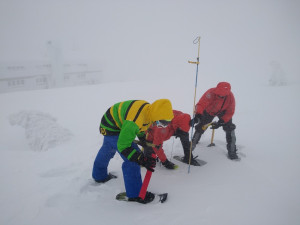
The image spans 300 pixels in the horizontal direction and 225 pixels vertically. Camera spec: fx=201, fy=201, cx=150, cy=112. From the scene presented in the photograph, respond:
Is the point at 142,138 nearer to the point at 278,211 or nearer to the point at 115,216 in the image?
the point at 115,216

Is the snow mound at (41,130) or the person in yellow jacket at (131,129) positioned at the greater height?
the person in yellow jacket at (131,129)

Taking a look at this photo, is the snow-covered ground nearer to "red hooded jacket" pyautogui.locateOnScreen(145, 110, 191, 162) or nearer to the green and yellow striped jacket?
"red hooded jacket" pyautogui.locateOnScreen(145, 110, 191, 162)

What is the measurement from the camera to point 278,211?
10.0 ft

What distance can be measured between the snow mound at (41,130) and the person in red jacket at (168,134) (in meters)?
3.14

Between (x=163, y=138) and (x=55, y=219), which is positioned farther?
(x=163, y=138)

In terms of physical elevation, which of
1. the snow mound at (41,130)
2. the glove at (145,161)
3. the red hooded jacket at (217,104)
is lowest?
the snow mound at (41,130)

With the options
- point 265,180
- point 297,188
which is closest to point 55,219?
point 265,180

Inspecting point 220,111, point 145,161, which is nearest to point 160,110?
point 145,161

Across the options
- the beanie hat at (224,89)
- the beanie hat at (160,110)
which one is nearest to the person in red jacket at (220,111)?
the beanie hat at (224,89)

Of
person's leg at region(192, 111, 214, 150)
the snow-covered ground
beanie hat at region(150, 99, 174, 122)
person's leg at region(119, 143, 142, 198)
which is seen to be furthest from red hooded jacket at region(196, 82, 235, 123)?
person's leg at region(119, 143, 142, 198)

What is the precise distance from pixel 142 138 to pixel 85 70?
3725 cm

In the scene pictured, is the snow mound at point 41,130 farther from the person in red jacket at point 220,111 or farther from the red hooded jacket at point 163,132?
the person in red jacket at point 220,111

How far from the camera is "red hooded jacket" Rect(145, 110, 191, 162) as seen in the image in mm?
3977

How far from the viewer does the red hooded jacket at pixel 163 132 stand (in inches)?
157
